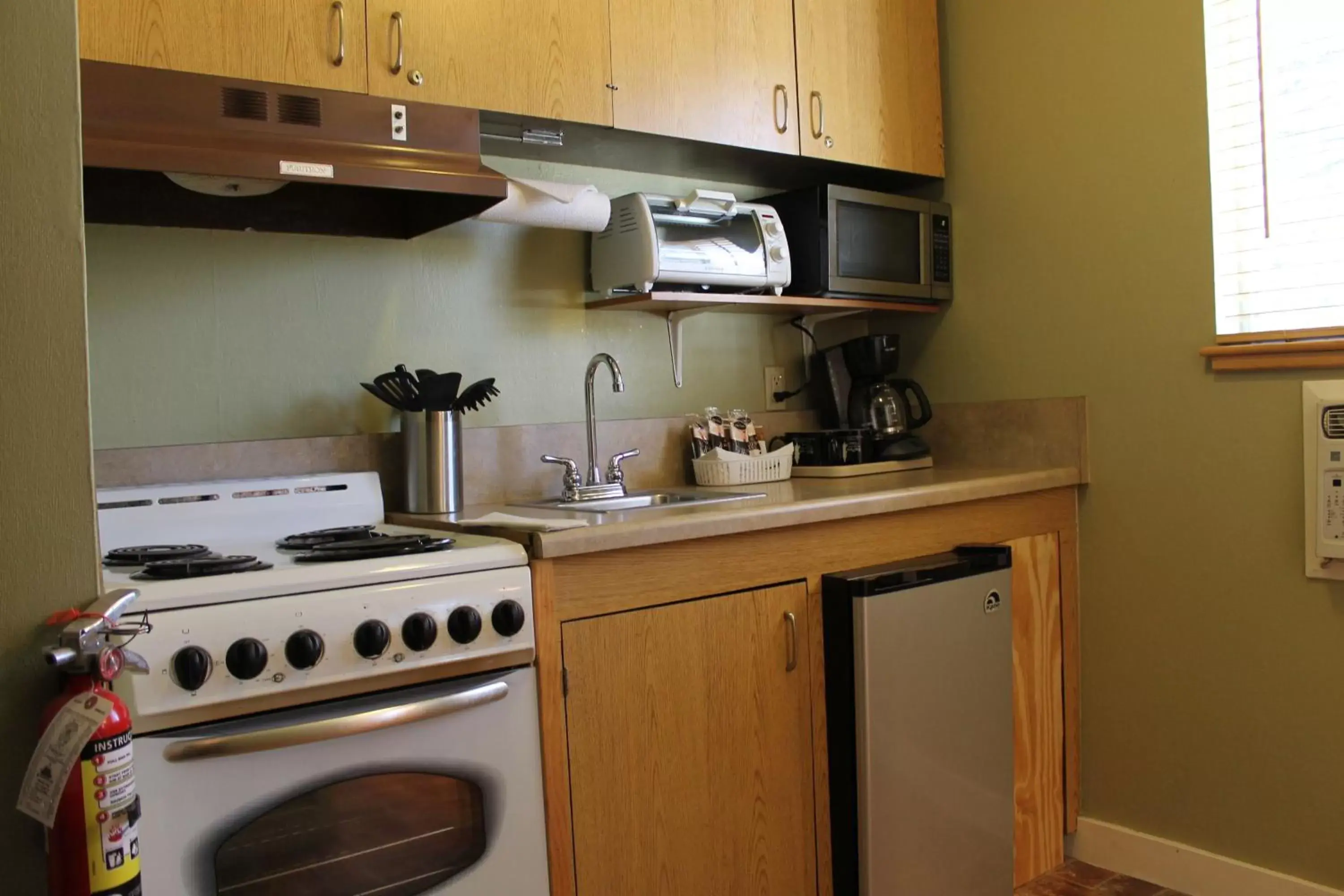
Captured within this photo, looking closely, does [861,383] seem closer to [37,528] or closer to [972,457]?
[972,457]

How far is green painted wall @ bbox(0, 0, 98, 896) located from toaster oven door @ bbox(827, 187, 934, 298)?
1.88m

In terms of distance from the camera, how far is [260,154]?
1643 millimetres

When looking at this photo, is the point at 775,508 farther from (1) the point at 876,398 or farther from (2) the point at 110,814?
(2) the point at 110,814

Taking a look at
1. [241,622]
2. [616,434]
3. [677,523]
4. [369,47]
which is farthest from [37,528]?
[616,434]

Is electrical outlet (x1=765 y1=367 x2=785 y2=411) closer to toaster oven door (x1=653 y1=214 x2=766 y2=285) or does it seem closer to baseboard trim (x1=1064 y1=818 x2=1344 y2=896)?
toaster oven door (x1=653 y1=214 x2=766 y2=285)

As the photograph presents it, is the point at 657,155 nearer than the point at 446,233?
No

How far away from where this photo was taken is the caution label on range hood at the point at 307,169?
1.66 m

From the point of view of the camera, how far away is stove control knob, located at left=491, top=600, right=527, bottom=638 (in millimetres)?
1539

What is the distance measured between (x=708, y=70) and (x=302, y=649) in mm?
1527

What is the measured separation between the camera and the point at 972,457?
2.82m

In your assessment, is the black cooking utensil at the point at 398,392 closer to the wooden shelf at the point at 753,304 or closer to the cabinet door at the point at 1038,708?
the wooden shelf at the point at 753,304

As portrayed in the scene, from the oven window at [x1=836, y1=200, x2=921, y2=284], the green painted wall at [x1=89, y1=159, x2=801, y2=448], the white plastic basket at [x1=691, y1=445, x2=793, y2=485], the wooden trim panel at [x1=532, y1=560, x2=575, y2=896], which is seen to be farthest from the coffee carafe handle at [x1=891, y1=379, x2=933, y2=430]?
the wooden trim panel at [x1=532, y1=560, x2=575, y2=896]

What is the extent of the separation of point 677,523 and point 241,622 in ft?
2.25

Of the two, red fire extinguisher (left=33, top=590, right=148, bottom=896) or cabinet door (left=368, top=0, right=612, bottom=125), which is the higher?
cabinet door (left=368, top=0, right=612, bottom=125)
